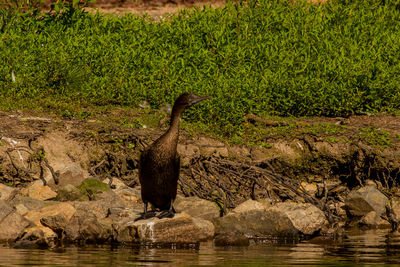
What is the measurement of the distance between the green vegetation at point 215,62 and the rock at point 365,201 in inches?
77.0

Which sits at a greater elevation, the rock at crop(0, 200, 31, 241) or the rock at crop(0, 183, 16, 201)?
the rock at crop(0, 183, 16, 201)

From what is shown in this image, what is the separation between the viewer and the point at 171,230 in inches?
263

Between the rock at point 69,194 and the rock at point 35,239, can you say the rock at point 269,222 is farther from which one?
the rock at point 35,239

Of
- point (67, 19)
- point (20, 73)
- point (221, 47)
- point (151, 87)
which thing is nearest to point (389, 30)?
point (221, 47)

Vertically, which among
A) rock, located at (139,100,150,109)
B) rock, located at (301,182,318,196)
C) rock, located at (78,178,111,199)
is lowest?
rock, located at (78,178,111,199)

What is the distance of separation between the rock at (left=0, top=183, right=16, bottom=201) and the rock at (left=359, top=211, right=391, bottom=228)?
418 cm

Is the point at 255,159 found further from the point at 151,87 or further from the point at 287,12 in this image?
the point at 287,12

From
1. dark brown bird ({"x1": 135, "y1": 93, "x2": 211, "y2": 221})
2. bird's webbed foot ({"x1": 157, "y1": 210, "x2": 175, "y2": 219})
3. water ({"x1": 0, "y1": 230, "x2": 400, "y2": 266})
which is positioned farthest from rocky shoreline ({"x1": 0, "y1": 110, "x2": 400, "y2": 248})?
water ({"x1": 0, "y1": 230, "x2": 400, "y2": 266})

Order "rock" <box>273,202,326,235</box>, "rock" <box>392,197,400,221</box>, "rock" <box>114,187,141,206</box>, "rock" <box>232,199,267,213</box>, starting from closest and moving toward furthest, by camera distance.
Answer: "rock" <box>273,202,326,235</box> < "rock" <box>232,199,267,213</box> < "rock" <box>114,187,141,206</box> < "rock" <box>392,197,400,221</box>

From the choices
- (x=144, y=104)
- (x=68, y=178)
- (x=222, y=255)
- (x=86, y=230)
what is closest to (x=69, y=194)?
(x=68, y=178)

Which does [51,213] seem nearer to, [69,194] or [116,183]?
[69,194]

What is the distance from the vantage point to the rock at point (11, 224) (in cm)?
657

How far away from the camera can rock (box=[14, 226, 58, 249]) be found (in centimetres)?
632

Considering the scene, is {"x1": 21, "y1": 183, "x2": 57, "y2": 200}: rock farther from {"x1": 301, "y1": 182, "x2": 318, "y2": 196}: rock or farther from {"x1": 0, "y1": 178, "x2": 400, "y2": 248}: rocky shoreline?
{"x1": 301, "y1": 182, "x2": 318, "y2": 196}: rock
